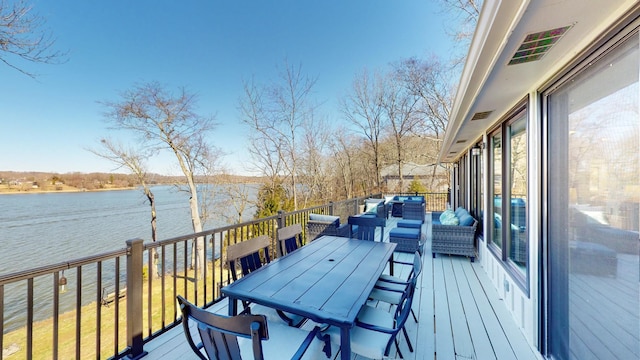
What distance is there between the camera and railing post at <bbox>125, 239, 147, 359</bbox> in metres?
2.03

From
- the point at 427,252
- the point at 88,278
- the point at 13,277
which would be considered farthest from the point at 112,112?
the point at 427,252

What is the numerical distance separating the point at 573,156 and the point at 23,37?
586 cm

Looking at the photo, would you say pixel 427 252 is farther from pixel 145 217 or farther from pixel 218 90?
pixel 145 217

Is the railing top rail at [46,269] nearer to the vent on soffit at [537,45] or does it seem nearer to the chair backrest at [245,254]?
the chair backrest at [245,254]

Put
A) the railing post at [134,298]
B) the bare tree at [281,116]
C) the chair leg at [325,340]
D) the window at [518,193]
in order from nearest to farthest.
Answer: the chair leg at [325,340], the railing post at [134,298], the window at [518,193], the bare tree at [281,116]

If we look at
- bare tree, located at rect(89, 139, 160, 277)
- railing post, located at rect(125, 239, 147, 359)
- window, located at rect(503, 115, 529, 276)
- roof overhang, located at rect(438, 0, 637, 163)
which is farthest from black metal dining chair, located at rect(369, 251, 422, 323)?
bare tree, located at rect(89, 139, 160, 277)

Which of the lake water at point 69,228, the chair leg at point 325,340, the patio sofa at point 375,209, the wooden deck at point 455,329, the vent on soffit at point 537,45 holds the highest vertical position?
the vent on soffit at point 537,45

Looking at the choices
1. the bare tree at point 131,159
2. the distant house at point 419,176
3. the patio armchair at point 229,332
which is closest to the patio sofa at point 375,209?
the patio armchair at point 229,332

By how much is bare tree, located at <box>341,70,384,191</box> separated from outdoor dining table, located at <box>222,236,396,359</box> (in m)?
14.3

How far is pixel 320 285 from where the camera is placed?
1.93 meters

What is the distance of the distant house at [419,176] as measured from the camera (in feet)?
54.7

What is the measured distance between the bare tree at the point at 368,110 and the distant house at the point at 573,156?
13830 mm

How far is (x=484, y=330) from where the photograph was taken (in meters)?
2.51

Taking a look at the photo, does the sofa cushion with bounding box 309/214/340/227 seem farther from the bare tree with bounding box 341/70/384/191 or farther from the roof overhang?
the bare tree with bounding box 341/70/384/191
